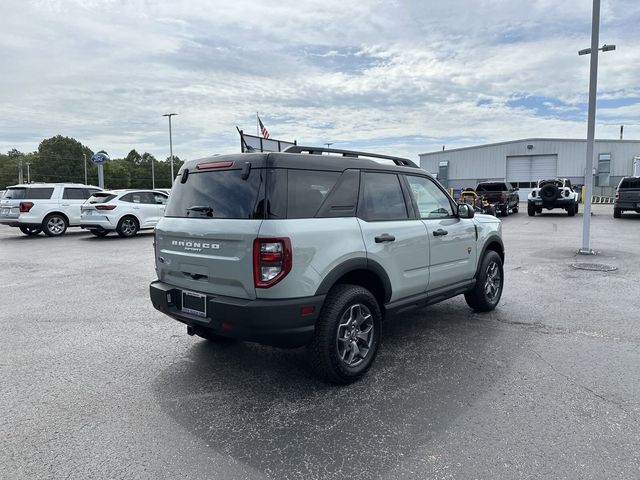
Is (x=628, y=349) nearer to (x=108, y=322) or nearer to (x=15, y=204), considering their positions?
(x=108, y=322)

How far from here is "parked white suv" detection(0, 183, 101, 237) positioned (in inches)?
594

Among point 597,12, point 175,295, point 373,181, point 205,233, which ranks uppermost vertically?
point 597,12

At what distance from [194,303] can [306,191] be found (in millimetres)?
1285

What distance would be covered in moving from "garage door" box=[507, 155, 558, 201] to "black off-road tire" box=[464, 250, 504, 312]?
1713 inches

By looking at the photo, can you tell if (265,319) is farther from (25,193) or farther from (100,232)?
(25,193)

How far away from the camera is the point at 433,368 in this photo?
4051mm

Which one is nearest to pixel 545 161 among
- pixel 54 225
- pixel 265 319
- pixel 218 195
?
pixel 54 225

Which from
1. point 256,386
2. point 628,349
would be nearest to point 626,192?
point 628,349

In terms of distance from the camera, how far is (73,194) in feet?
53.5

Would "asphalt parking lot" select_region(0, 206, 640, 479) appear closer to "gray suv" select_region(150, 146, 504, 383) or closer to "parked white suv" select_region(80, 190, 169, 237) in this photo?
"gray suv" select_region(150, 146, 504, 383)

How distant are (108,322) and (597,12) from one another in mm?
11334

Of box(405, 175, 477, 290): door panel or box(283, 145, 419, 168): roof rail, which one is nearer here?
box(283, 145, 419, 168): roof rail

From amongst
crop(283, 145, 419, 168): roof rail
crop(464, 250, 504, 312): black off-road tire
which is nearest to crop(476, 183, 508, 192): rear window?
crop(464, 250, 504, 312): black off-road tire

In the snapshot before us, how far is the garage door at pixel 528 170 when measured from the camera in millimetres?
45406
